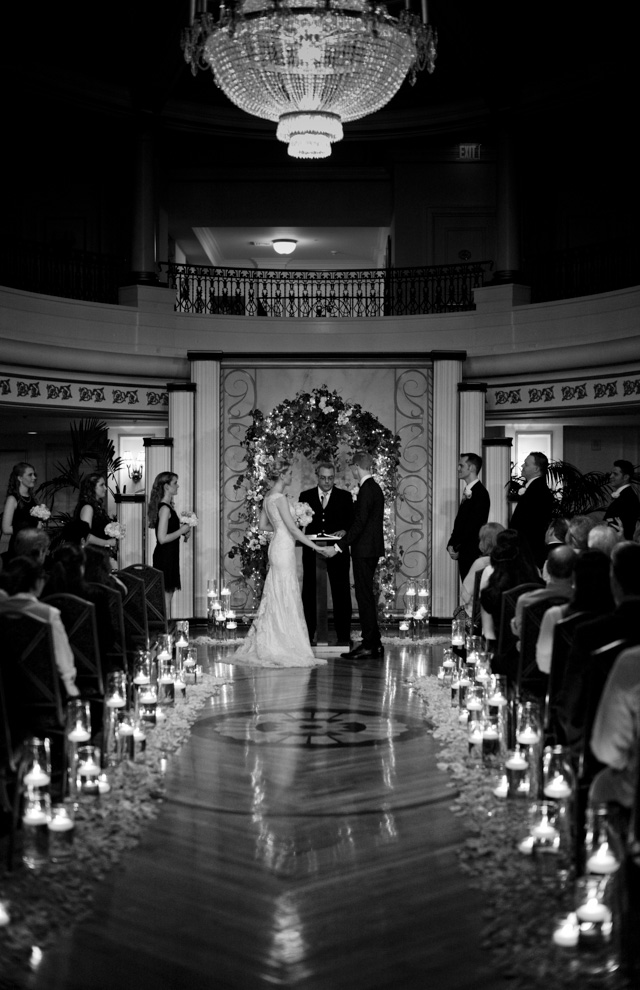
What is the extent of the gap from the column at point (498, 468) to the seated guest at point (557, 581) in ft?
25.1

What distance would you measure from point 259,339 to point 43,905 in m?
11.2

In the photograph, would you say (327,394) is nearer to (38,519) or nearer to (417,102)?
(38,519)

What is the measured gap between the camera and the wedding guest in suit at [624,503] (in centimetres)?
1086

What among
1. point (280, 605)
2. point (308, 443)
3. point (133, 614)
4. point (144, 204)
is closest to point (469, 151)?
point (144, 204)

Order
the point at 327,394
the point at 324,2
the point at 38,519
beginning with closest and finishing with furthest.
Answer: the point at 324,2 < the point at 38,519 < the point at 327,394

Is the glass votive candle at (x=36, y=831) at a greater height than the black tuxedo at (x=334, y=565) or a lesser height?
lesser

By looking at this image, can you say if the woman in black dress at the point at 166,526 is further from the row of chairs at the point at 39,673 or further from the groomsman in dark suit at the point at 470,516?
the row of chairs at the point at 39,673

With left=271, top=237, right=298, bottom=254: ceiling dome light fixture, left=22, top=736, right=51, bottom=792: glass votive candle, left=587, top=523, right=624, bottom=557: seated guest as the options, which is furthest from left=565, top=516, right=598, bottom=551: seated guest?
left=271, top=237, right=298, bottom=254: ceiling dome light fixture

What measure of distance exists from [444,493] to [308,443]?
7.47ft

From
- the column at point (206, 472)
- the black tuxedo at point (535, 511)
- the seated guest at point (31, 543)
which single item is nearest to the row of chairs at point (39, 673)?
the seated guest at point (31, 543)

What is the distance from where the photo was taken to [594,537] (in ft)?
20.0

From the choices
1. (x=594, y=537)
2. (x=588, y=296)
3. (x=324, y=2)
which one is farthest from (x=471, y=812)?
(x=588, y=296)

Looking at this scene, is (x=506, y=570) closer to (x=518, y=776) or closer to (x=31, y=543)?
(x=518, y=776)

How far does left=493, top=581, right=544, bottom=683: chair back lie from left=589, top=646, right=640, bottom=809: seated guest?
109 inches
